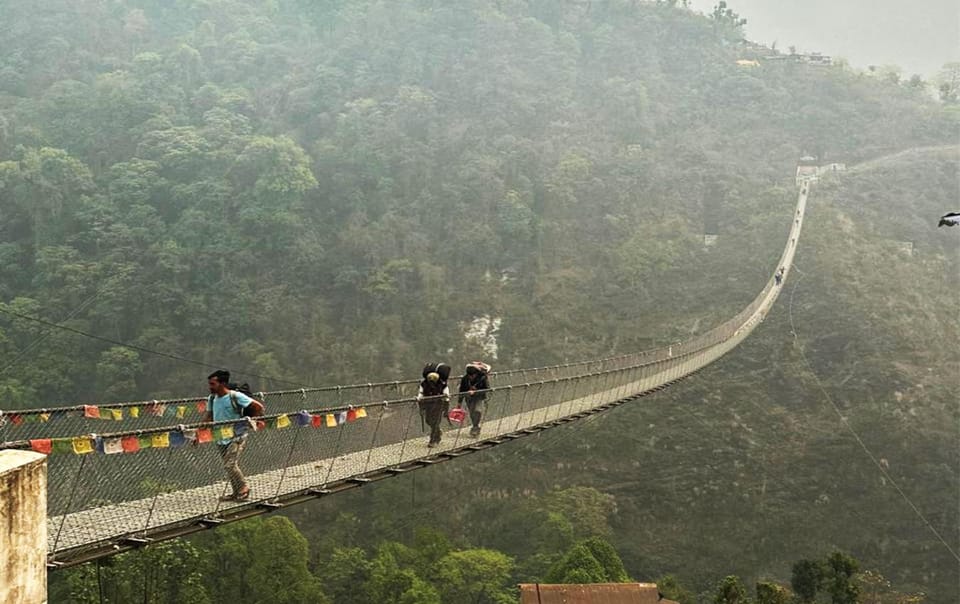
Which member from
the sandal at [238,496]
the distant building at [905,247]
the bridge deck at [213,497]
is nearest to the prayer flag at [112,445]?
the bridge deck at [213,497]

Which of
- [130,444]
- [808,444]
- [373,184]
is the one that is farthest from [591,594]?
[373,184]

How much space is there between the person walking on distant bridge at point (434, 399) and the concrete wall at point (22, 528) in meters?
4.47

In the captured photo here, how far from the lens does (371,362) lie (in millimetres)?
27000

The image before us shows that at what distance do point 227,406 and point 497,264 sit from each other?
83.9 ft

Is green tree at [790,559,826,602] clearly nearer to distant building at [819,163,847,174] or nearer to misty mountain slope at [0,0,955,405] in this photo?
misty mountain slope at [0,0,955,405]

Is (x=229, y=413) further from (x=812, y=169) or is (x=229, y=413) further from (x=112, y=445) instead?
(x=812, y=169)

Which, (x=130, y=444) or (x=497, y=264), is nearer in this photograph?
(x=130, y=444)

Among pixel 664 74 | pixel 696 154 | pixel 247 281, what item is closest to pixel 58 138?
pixel 247 281

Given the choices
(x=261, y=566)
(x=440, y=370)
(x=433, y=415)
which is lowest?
(x=261, y=566)

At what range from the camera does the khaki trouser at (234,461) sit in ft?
17.8

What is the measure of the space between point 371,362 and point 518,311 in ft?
16.3

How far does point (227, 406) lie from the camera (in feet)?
17.8

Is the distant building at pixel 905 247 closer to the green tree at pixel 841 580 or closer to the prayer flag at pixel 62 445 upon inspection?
the green tree at pixel 841 580

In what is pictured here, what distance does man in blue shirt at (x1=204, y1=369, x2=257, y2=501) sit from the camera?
5.36m
